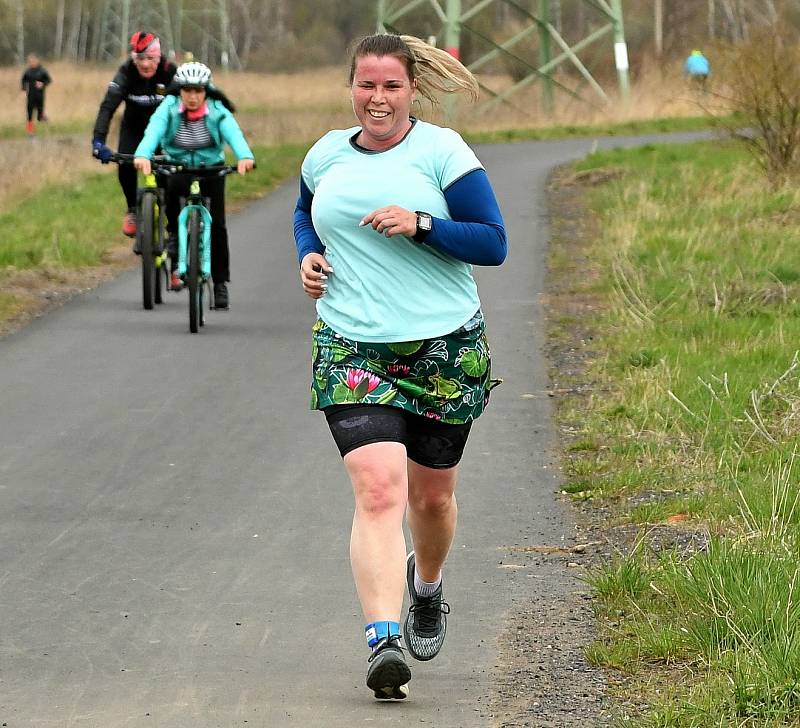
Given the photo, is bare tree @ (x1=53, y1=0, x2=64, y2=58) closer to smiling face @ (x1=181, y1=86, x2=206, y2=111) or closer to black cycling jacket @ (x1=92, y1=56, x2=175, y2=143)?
black cycling jacket @ (x1=92, y1=56, x2=175, y2=143)

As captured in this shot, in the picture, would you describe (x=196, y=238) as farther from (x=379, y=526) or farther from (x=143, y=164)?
(x=379, y=526)

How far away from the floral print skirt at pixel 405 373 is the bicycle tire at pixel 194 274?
7063 millimetres

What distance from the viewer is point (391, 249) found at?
506 centimetres

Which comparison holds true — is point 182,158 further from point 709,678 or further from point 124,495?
point 709,678

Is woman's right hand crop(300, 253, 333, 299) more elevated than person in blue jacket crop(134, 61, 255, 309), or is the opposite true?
woman's right hand crop(300, 253, 333, 299)

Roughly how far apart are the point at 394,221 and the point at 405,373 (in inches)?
18.0

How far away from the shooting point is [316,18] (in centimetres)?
11544

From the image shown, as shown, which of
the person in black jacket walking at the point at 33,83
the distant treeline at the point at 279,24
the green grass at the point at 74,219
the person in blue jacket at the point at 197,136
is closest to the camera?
the person in blue jacket at the point at 197,136

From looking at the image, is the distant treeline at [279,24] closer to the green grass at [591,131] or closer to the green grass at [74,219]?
the green grass at [591,131]

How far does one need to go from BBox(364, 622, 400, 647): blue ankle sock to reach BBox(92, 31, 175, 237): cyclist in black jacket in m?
8.55

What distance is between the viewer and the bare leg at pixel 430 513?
523cm

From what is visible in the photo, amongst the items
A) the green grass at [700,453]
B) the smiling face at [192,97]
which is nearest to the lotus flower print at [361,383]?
the green grass at [700,453]

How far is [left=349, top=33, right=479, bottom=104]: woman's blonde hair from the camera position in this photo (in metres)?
5.14

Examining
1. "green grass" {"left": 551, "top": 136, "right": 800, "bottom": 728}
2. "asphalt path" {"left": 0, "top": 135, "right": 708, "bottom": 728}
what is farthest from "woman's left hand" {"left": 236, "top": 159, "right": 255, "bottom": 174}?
"green grass" {"left": 551, "top": 136, "right": 800, "bottom": 728}
